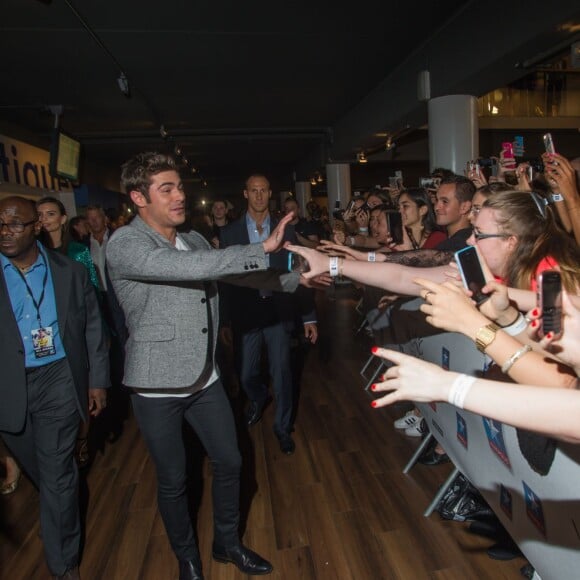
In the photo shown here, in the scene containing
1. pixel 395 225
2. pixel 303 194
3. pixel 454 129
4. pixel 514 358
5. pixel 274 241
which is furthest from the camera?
pixel 303 194

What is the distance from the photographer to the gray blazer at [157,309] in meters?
1.72

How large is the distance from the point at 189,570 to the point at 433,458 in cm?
180

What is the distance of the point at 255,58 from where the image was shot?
6.21 m

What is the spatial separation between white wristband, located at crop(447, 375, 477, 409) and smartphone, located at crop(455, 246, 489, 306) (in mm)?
560

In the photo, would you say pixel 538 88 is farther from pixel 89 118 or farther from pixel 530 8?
pixel 89 118

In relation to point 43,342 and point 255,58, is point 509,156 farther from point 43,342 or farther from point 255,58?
point 255,58

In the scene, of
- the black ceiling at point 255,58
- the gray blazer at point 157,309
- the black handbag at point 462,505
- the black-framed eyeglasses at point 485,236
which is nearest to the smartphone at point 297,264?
the gray blazer at point 157,309

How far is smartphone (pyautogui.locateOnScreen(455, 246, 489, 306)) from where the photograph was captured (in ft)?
4.67

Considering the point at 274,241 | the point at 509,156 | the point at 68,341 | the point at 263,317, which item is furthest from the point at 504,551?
the point at 509,156

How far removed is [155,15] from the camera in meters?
4.77

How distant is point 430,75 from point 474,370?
5.42m

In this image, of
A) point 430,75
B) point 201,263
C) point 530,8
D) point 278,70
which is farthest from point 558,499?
point 278,70

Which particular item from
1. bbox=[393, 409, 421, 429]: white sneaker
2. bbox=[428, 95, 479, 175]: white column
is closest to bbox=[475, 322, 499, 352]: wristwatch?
bbox=[393, 409, 421, 429]: white sneaker

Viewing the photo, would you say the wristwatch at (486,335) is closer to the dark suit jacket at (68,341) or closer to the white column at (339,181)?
the dark suit jacket at (68,341)
